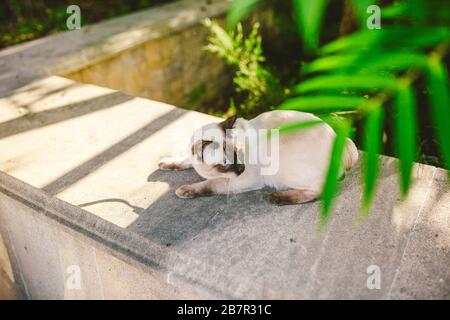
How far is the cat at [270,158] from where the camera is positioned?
7.34 ft

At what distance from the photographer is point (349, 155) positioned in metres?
2.52

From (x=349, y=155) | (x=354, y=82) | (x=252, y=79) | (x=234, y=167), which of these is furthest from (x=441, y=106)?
(x=252, y=79)

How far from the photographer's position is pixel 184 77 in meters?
6.70

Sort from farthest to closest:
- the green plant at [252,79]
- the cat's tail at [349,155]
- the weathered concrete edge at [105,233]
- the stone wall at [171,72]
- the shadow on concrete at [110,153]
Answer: the stone wall at [171,72]
the green plant at [252,79]
the shadow on concrete at [110,153]
the cat's tail at [349,155]
the weathered concrete edge at [105,233]

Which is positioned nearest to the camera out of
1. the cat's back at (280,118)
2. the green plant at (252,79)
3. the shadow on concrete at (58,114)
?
the cat's back at (280,118)

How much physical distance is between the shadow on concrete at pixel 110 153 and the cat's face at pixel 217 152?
0.96 meters

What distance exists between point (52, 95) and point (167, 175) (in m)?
2.08

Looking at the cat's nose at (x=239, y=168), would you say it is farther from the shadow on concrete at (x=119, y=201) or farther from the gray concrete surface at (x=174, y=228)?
the shadow on concrete at (x=119, y=201)

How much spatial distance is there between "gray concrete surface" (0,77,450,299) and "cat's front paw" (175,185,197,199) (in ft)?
0.13

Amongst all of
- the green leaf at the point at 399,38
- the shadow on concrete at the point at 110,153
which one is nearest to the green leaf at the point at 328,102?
the green leaf at the point at 399,38

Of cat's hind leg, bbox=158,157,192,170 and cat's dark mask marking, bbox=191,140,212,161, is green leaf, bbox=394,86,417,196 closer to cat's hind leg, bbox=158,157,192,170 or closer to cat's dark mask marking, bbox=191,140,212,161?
cat's dark mask marking, bbox=191,140,212,161

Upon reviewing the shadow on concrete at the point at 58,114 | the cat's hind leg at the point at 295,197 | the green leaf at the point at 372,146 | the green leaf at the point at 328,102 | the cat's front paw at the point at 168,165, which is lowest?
the cat's hind leg at the point at 295,197

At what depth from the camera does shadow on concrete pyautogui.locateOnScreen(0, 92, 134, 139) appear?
342 centimetres
